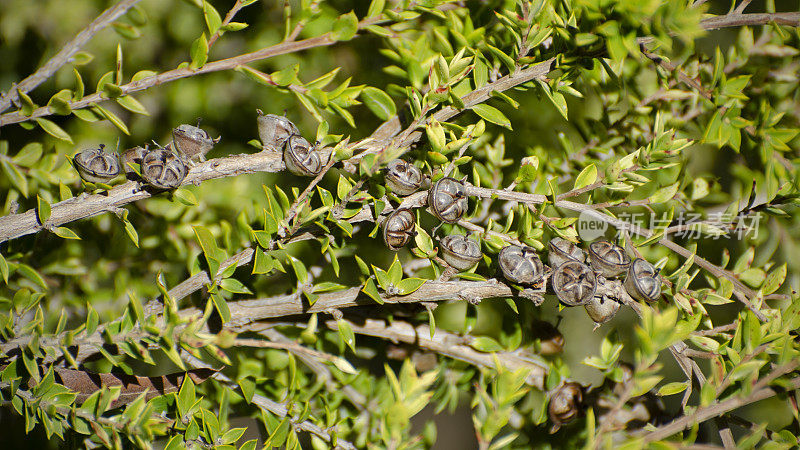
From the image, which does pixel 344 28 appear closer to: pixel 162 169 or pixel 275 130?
pixel 275 130

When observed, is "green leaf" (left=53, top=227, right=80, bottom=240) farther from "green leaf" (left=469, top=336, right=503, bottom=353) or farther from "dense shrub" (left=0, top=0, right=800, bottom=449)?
"green leaf" (left=469, top=336, right=503, bottom=353)

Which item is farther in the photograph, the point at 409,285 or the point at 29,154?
the point at 29,154

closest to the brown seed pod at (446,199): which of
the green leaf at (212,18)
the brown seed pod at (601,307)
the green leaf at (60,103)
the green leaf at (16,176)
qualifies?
the brown seed pod at (601,307)

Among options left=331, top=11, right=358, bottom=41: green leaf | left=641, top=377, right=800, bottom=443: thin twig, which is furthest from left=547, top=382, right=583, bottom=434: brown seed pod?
left=331, top=11, right=358, bottom=41: green leaf

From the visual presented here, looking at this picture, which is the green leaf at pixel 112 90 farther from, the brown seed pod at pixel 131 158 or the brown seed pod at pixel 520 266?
the brown seed pod at pixel 520 266

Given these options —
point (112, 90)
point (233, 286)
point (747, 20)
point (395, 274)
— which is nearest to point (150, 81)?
point (112, 90)

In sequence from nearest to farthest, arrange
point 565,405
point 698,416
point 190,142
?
point 698,416
point 190,142
point 565,405
